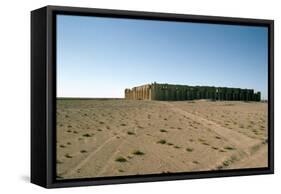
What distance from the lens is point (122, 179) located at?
32.6 feet

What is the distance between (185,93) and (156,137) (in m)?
0.80

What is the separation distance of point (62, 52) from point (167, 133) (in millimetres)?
1926

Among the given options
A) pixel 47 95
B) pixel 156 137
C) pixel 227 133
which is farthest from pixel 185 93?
pixel 47 95

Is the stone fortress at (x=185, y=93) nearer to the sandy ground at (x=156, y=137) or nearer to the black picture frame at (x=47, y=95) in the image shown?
the sandy ground at (x=156, y=137)

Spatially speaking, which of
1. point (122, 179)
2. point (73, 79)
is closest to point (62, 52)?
point (73, 79)

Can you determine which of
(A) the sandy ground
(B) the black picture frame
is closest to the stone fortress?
(A) the sandy ground

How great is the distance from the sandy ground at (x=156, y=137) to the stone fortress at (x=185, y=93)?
9cm

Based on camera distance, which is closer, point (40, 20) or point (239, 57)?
point (40, 20)

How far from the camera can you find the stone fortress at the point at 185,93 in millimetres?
10109

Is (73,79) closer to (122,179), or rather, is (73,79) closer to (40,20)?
(40,20)

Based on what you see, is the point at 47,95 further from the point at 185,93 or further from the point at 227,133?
the point at 227,133

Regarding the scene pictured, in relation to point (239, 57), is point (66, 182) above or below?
below

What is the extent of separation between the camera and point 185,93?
1049 cm

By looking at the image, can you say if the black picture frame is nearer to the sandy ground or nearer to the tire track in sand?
the sandy ground
